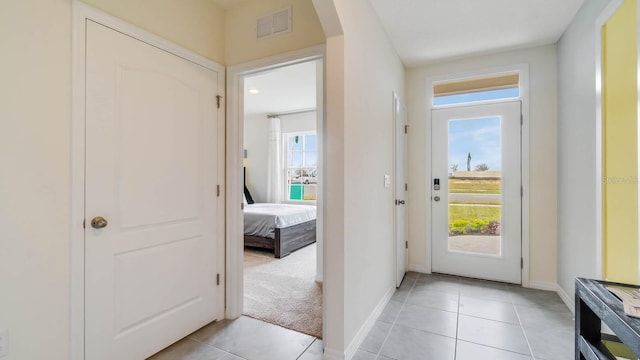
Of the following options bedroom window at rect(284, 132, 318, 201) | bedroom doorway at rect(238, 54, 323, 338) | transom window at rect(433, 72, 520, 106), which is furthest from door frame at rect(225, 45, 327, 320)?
bedroom window at rect(284, 132, 318, 201)

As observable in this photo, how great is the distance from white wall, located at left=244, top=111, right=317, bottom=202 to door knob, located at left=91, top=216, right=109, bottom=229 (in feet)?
17.2

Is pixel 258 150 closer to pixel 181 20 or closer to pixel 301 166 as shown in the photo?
pixel 301 166

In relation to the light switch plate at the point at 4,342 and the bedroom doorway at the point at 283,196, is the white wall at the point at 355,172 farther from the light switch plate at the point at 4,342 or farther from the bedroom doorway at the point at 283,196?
the light switch plate at the point at 4,342

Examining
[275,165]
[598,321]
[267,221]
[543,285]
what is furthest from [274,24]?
[275,165]

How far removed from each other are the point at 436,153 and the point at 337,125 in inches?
84.3

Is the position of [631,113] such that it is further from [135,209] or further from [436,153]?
[135,209]

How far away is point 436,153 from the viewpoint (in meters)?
3.42

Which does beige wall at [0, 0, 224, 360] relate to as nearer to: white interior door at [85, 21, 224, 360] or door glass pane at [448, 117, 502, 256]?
white interior door at [85, 21, 224, 360]

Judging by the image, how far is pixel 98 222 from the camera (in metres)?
1.55

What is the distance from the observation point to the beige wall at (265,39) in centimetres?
204

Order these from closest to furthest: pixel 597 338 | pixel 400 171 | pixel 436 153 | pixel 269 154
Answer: pixel 597 338, pixel 400 171, pixel 436 153, pixel 269 154

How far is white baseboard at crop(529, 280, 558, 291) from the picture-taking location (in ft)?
9.59

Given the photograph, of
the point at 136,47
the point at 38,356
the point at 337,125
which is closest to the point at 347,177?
the point at 337,125

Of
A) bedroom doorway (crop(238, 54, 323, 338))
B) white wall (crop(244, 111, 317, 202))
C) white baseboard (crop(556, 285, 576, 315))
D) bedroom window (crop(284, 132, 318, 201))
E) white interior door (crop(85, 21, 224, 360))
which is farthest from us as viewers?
white wall (crop(244, 111, 317, 202))
